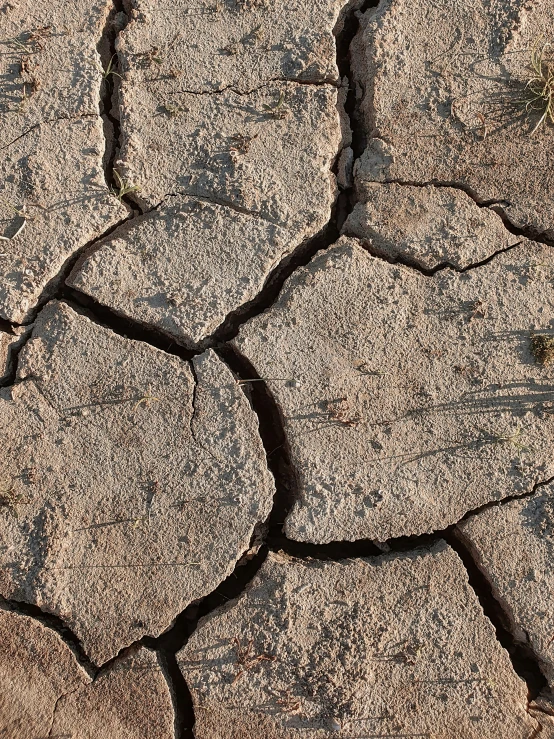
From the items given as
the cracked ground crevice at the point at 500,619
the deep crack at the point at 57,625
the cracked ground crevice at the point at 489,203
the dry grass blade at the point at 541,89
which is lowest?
the deep crack at the point at 57,625

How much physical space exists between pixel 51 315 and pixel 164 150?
75 centimetres

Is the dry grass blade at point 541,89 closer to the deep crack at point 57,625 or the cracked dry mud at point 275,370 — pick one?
the cracked dry mud at point 275,370

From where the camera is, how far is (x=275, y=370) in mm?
2373

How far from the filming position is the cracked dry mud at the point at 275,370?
223 centimetres

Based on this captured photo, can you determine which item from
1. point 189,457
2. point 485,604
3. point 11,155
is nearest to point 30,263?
point 11,155

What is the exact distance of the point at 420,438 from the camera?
2.36 m

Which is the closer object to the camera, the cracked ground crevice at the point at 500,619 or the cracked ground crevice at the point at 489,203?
the cracked ground crevice at the point at 500,619

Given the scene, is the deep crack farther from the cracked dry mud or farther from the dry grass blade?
the dry grass blade

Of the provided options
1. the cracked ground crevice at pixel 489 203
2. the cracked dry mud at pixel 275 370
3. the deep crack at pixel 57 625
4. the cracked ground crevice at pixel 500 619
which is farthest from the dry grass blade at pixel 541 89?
the deep crack at pixel 57 625

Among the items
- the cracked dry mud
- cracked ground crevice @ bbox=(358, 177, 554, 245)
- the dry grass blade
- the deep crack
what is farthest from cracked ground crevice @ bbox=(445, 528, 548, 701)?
the dry grass blade

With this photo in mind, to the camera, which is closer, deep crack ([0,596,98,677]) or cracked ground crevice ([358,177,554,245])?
deep crack ([0,596,98,677])

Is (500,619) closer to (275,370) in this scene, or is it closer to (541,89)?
(275,370)

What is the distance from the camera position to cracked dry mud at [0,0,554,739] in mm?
2230

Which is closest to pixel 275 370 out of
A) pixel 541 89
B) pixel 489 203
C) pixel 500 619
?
pixel 489 203
